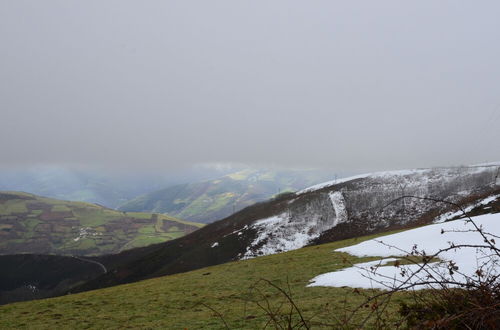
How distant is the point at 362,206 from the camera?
101688 mm

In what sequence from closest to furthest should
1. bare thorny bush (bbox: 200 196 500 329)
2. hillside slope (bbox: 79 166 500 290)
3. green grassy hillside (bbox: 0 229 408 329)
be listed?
1. bare thorny bush (bbox: 200 196 500 329)
2. green grassy hillside (bbox: 0 229 408 329)
3. hillside slope (bbox: 79 166 500 290)

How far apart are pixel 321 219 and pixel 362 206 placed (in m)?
14.2

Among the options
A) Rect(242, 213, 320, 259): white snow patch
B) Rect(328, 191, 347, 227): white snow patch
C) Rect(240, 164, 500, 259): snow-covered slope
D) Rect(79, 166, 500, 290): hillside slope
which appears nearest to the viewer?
Rect(242, 213, 320, 259): white snow patch

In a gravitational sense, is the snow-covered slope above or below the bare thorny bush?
below

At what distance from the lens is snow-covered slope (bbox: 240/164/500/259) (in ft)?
280

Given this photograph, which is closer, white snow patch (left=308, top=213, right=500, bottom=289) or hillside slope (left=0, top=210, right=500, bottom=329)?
hillside slope (left=0, top=210, right=500, bottom=329)

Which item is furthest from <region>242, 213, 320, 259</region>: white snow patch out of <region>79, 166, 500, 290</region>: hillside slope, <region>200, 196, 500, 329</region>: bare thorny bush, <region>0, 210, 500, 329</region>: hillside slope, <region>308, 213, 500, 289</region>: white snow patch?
<region>200, 196, 500, 329</region>: bare thorny bush

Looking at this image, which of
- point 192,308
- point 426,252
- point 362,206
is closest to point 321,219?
point 362,206

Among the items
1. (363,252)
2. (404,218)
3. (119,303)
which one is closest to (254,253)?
(404,218)

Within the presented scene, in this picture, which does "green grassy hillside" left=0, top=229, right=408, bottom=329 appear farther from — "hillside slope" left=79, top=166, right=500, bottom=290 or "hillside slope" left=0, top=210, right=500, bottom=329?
"hillside slope" left=79, top=166, right=500, bottom=290

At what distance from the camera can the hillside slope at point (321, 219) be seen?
282ft

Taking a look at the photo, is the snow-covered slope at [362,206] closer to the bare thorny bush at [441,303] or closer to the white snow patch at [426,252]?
the white snow patch at [426,252]

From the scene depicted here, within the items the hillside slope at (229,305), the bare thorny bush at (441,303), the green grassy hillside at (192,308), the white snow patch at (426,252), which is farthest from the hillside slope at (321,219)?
the bare thorny bush at (441,303)

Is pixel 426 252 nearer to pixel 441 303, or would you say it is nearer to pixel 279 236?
pixel 441 303
